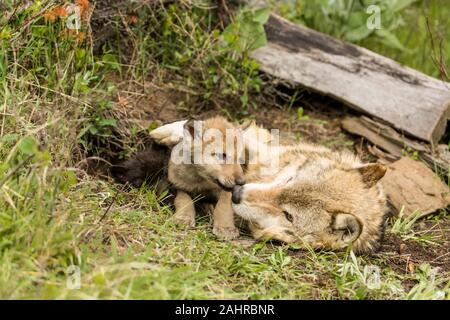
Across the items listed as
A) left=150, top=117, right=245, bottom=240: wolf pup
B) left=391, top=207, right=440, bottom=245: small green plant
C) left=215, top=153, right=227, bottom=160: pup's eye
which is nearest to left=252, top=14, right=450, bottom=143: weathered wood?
left=391, top=207, right=440, bottom=245: small green plant

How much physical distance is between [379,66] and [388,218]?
1973mm

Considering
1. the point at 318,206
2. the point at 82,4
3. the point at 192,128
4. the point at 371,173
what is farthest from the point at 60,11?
the point at 371,173

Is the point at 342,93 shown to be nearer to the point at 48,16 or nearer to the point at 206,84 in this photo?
the point at 206,84

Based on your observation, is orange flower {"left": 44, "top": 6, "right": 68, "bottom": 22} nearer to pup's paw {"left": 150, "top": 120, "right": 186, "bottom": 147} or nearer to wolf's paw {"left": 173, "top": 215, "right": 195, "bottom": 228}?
pup's paw {"left": 150, "top": 120, "right": 186, "bottom": 147}

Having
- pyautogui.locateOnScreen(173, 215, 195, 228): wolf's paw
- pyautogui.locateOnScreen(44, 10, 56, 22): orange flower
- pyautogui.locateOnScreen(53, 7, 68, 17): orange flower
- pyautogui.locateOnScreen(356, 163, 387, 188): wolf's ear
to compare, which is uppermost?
pyautogui.locateOnScreen(53, 7, 68, 17): orange flower

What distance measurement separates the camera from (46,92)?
5.78 m

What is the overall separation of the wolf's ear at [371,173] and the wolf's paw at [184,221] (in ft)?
4.33

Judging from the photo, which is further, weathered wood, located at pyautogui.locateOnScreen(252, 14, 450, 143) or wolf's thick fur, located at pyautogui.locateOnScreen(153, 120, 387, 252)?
weathered wood, located at pyautogui.locateOnScreen(252, 14, 450, 143)

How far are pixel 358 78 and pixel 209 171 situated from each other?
2.63 m

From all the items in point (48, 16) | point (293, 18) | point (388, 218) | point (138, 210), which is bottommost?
point (388, 218)

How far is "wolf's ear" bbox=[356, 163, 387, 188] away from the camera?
5.38m

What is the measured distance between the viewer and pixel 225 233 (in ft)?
17.8

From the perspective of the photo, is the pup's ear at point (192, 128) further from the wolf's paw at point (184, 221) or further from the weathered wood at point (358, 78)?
the weathered wood at point (358, 78)
